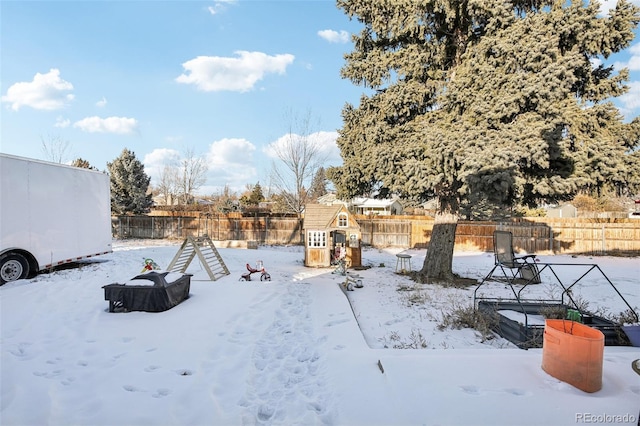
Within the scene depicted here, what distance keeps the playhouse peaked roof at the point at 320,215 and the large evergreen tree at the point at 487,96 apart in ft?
8.67

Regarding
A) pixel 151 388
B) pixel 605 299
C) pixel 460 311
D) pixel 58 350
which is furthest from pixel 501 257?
pixel 58 350

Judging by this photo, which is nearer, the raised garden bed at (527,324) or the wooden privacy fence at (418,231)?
the raised garden bed at (527,324)

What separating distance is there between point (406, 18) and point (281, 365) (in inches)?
359

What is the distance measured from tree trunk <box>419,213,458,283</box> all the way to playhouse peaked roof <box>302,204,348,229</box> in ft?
11.4

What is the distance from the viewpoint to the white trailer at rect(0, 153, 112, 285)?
726 cm

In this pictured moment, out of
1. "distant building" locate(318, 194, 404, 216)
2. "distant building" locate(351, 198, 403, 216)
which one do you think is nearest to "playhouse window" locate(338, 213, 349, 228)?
"distant building" locate(318, 194, 404, 216)

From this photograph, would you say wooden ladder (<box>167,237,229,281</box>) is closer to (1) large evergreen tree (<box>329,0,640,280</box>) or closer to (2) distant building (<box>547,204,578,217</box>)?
(1) large evergreen tree (<box>329,0,640,280</box>)

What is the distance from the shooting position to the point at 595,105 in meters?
7.09

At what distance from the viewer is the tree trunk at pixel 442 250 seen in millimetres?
9656

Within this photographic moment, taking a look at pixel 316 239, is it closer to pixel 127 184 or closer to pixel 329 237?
pixel 329 237

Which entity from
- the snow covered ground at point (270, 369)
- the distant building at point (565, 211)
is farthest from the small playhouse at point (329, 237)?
the distant building at point (565, 211)

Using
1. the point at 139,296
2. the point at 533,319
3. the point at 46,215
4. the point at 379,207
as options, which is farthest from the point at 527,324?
the point at 379,207

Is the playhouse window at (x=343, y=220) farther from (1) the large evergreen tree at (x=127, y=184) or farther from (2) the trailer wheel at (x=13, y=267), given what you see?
(1) the large evergreen tree at (x=127, y=184)

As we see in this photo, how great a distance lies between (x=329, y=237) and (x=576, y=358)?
8.96 metres
